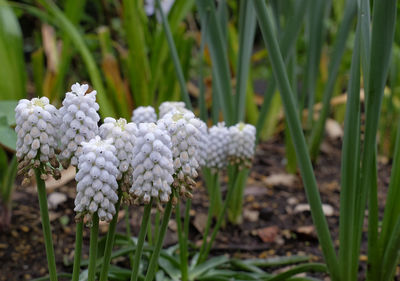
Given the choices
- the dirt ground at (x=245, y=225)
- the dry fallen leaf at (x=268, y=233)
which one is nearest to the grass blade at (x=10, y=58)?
the dirt ground at (x=245, y=225)

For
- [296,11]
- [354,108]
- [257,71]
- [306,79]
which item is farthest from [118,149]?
[257,71]

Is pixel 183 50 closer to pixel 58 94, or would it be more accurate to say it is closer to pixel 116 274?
pixel 58 94

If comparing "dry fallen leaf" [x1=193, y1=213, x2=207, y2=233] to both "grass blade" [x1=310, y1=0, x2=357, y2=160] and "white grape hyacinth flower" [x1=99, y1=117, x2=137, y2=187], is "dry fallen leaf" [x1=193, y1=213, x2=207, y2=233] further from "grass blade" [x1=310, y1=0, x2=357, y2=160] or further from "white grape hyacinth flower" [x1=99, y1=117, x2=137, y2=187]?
"white grape hyacinth flower" [x1=99, y1=117, x2=137, y2=187]

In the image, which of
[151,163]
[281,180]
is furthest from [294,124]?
[281,180]

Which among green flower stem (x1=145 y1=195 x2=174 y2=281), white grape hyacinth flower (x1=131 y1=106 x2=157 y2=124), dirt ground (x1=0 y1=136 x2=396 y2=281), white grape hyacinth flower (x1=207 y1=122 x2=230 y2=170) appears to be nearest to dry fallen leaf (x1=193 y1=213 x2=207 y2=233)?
dirt ground (x1=0 y1=136 x2=396 y2=281)

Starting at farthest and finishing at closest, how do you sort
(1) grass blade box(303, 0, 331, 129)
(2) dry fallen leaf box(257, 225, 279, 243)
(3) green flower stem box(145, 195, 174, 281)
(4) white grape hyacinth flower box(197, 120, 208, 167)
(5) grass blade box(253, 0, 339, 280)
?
(1) grass blade box(303, 0, 331, 129), (2) dry fallen leaf box(257, 225, 279, 243), (4) white grape hyacinth flower box(197, 120, 208, 167), (5) grass blade box(253, 0, 339, 280), (3) green flower stem box(145, 195, 174, 281)

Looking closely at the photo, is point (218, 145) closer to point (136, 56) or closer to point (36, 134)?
point (36, 134)

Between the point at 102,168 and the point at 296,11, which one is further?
the point at 296,11
